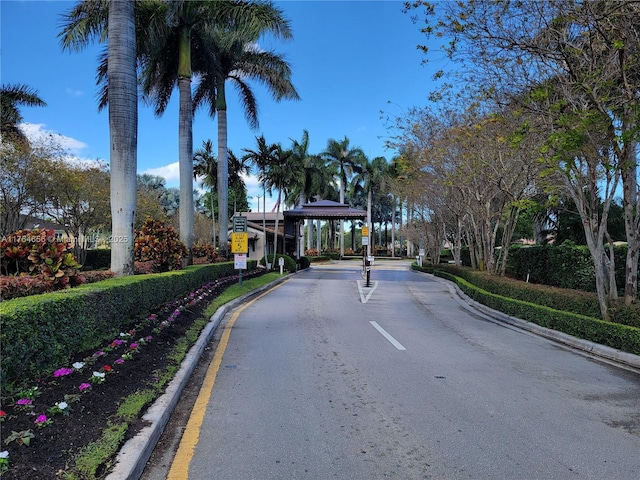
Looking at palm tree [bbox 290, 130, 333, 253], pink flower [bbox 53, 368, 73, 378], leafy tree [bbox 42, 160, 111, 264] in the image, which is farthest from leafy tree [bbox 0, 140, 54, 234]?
palm tree [bbox 290, 130, 333, 253]

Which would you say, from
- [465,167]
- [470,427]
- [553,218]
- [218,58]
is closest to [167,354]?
[470,427]

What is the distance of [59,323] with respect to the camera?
5.30 m

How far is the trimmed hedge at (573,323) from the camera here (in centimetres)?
793

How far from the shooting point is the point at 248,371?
6.68 meters

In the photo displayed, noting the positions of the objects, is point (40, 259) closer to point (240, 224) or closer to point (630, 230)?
point (630, 230)

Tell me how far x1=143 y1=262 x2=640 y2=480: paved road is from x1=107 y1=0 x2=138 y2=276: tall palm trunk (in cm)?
347

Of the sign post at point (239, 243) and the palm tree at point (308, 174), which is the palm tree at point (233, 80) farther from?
the palm tree at point (308, 174)

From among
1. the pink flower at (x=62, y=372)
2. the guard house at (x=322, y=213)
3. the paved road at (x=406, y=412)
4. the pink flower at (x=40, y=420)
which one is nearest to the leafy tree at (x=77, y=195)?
the guard house at (x=322, y=213)

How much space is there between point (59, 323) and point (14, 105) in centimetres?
2284

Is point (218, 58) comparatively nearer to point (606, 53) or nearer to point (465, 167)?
point (465, 167)

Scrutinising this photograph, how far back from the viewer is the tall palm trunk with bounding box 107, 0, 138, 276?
1045cm

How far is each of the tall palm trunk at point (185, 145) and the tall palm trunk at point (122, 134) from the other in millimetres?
7378

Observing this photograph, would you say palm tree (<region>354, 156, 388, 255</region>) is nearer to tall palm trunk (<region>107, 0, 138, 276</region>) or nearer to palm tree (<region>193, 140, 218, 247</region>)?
palm tree (<region>193, 140, 218, 247</region>)

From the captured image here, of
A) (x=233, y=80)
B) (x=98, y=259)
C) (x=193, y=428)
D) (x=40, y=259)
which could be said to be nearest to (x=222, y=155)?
(x=233, y=80)
